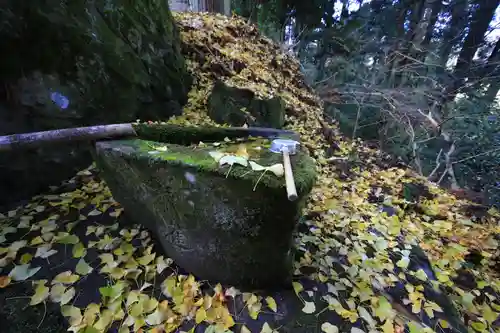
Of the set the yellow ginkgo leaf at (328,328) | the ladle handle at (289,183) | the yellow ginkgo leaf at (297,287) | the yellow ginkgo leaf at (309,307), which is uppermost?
the ladle handle at (289,183)

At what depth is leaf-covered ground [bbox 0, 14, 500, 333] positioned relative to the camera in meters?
1.87

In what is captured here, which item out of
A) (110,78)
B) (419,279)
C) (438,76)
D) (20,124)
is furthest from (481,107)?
(20,124)

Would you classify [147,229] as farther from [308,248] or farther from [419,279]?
[419,279]

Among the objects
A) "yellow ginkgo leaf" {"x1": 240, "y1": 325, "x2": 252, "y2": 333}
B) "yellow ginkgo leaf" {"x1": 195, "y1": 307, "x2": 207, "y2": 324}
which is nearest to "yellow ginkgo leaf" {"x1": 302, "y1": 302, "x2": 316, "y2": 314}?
"yellow ginkgo leaf" {"x1": 240, "y1": 325, "x2": 252, "y2": 333}

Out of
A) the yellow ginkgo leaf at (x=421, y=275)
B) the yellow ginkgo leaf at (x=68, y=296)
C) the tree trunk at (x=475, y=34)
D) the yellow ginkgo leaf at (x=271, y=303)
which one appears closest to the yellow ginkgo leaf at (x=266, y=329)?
the yellow ginkgo leaf at (x=271, y=303)

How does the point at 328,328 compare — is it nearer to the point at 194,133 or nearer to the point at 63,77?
the point at 194,133

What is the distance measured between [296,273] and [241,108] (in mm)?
3261

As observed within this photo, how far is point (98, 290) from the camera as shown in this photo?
77.4 inches

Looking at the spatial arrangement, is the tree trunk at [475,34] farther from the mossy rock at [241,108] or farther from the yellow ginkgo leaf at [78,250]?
the yellow ginkgo leaf at [78,250]

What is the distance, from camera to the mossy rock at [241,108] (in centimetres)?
460

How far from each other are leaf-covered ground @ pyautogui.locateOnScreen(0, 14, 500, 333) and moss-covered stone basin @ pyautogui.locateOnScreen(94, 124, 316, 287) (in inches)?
8.3

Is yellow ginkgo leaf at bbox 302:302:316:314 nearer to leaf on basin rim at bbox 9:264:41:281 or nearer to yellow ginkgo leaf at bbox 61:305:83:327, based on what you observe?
yellow ginkgo leaf at bbox 61:305:83:327

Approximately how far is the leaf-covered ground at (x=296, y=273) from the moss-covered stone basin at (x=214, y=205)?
8.3 inches

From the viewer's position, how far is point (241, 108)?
479cm
